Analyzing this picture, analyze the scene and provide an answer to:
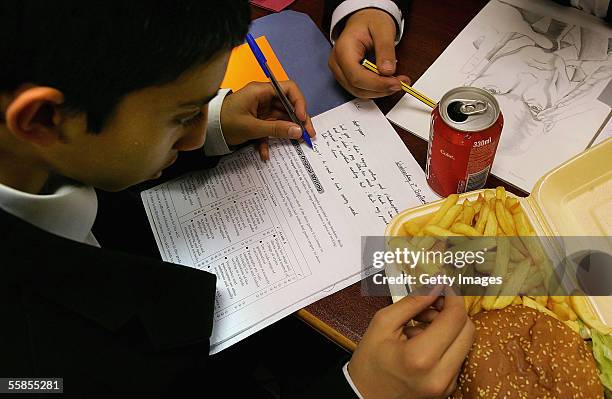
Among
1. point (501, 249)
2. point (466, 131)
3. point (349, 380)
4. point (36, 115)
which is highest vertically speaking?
point (36, 115)

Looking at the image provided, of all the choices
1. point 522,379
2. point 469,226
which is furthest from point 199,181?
point 522,379

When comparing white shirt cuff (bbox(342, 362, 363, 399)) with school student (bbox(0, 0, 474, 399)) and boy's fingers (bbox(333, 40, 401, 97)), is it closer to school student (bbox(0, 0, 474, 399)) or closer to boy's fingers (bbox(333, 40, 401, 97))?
school student (bbox(0, 0, 474, 399))

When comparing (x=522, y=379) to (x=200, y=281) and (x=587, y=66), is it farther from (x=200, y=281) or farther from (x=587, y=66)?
(x=587, y=66)

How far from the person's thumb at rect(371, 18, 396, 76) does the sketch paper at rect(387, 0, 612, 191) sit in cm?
7

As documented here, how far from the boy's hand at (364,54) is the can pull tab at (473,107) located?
20 centimetres

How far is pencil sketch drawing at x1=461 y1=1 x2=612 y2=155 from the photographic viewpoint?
2.80ft

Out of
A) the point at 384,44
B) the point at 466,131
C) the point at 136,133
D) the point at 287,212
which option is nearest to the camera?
the point at 136,133

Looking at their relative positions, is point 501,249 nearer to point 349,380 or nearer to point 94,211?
point 349,380

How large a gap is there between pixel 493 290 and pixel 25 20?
574 mm

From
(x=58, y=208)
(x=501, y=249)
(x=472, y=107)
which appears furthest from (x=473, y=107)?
(x=58, y=208)

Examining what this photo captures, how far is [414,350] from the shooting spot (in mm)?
585

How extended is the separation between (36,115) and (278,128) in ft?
1.40

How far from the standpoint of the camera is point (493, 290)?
2.18 ft

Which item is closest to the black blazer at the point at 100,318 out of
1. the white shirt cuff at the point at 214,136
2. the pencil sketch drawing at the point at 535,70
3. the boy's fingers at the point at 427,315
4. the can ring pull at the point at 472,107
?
the boy's fingers at the point at 427,315
